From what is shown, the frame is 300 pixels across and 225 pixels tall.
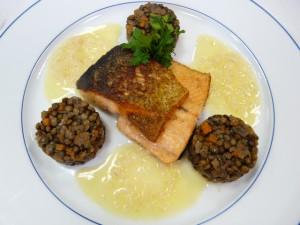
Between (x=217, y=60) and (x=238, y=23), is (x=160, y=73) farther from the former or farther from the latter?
(x=238, y=23)

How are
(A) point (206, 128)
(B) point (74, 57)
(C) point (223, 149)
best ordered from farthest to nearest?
(B) point (74, 57) < (A) point (206, 128) < (C) point (223, 149)

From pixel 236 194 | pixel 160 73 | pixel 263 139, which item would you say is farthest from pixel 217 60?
pixel 236 194

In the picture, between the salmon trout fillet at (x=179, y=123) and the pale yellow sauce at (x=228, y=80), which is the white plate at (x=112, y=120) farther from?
the salmon trout fillet at (x=179, y=123)

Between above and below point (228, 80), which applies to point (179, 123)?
below

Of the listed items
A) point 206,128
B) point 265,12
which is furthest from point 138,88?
point 265,12

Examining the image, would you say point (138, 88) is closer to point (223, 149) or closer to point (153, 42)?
point (153, 42)

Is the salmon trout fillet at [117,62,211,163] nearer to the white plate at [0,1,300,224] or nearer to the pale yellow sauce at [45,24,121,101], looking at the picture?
the white plate at [0,1,300,224]
